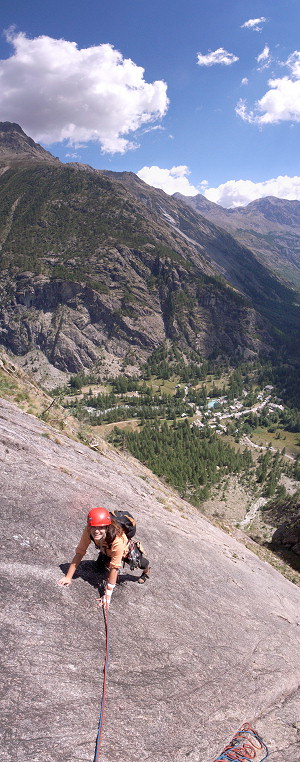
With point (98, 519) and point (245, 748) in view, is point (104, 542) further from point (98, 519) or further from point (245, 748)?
point (245, 748)

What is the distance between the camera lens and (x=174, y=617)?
8031 mm

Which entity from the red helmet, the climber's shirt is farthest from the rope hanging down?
the red helmet

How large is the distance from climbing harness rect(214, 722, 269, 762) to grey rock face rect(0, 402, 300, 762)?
123 mm

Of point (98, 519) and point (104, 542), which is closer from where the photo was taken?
point (98, 519)

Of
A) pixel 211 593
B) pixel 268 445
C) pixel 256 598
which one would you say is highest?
pixel 211 593

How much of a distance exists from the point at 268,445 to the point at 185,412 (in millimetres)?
43097

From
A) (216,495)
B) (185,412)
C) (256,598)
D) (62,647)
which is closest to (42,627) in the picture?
(62,647)

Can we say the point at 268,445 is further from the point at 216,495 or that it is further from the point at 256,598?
the point at 256,598

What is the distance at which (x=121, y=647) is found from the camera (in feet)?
20.7

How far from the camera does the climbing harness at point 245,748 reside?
19.8 ft

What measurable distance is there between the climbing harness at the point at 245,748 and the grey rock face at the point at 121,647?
0.12 m

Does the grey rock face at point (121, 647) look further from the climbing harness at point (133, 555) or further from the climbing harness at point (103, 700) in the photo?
the climbing harness at point (133, 555)


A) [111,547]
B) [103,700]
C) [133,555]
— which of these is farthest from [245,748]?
[111,547]

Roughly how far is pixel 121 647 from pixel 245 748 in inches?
115
